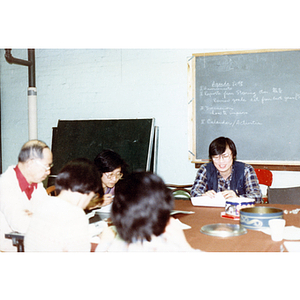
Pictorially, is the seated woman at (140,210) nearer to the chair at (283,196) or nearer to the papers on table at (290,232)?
the papers on table at (290,232)

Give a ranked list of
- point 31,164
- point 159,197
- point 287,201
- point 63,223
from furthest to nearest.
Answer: point 287,201 → point 31,164 → point 63,223 → point 159,197

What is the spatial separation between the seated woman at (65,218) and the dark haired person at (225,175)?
1046 mm

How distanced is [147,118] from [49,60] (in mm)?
960

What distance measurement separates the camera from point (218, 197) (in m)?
1.79

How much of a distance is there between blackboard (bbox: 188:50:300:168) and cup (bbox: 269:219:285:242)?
63.0 inches

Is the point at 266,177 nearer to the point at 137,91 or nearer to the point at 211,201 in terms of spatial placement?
the point at 211,201

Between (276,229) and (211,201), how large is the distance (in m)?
Result: 0.63

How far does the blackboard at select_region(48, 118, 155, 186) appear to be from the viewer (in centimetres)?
262

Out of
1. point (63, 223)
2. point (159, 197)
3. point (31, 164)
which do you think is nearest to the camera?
Result: point (159, 197)

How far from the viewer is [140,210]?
99 cm

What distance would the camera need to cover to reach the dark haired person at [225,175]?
6.96ft

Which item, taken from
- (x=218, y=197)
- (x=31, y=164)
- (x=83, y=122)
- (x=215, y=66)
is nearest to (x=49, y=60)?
(x=83, y=122)

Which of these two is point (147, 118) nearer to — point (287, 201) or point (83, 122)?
point (83, 122)

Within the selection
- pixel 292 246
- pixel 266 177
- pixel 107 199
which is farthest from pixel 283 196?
pixel 107 199
